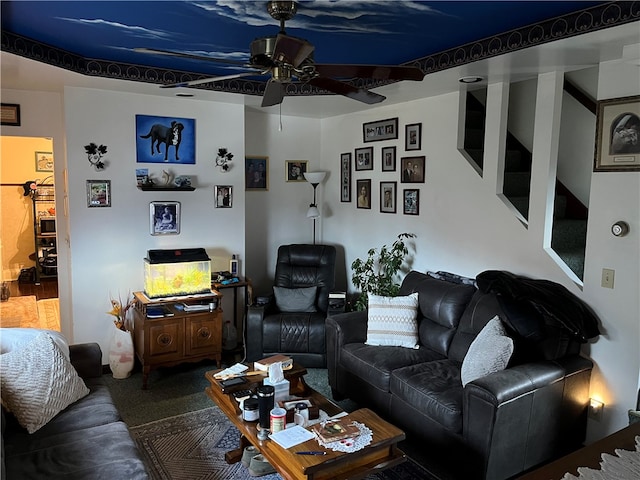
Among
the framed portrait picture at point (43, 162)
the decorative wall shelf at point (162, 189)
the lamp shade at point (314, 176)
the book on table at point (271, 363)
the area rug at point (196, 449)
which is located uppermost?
the framed portrait picture at point (43, 162)

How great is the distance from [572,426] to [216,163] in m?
3.57

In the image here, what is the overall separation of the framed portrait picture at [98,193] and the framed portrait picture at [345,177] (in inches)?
96.7

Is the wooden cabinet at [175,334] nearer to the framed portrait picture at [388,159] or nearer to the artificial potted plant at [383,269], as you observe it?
the artificial potted plant at [383,269]

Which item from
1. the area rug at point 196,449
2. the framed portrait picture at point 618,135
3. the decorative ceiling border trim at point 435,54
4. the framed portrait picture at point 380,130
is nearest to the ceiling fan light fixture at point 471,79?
the decorative ceiling border trim at point 435,54

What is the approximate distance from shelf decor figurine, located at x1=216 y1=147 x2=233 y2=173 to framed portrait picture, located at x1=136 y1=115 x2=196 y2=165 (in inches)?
9.2

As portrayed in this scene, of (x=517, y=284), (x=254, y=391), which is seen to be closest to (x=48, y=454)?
(x=254, y=391)

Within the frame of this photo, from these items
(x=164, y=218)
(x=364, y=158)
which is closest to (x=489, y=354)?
(x=364, y=158)

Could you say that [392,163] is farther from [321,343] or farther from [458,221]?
[321,343]

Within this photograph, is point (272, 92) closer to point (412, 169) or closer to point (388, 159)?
point (412, 169)

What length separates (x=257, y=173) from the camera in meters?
5.43

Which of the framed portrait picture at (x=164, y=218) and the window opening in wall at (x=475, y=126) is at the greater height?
the window opening in wall at (x=475, y=126)

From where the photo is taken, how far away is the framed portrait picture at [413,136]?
442 centimetres

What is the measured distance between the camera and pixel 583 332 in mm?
2977

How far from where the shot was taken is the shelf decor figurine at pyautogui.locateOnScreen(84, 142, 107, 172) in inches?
159
